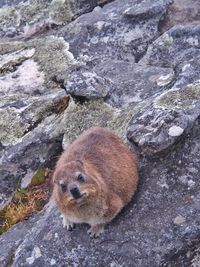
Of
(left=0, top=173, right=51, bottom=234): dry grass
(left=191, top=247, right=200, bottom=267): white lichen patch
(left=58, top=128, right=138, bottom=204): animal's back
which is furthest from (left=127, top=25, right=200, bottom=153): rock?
(left=0, top=173, right=51, bottom=234): dry grass

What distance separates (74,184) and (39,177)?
Result: 2362 millimetres

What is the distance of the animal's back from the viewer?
27.7ft

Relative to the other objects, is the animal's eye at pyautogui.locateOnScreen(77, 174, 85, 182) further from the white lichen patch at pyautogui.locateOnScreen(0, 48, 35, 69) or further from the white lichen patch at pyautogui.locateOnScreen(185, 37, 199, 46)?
the white lichen patch at pyautogui.locateOnScreen(0, 48, 35, 69)

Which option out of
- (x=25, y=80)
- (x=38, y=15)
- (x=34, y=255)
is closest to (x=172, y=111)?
(x=34, y=255)

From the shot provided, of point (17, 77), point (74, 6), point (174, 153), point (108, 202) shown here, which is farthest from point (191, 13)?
point (108, 202)

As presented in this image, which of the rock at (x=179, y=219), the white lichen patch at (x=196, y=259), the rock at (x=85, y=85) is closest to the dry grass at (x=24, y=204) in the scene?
the rock at (x=85, y=85)

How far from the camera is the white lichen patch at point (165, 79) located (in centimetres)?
1048

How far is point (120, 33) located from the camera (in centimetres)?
1245

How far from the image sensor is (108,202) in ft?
26.9

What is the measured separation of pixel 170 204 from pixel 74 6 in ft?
23.5

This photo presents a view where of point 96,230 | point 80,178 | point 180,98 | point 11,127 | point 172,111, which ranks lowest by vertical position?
point 11,127

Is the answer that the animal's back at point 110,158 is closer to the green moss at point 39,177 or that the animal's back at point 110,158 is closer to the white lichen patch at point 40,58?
the green moss at point 39,177

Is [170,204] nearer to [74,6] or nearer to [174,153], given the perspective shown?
[174,153]

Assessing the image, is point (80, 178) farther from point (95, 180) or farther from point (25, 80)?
point (25, 80)
